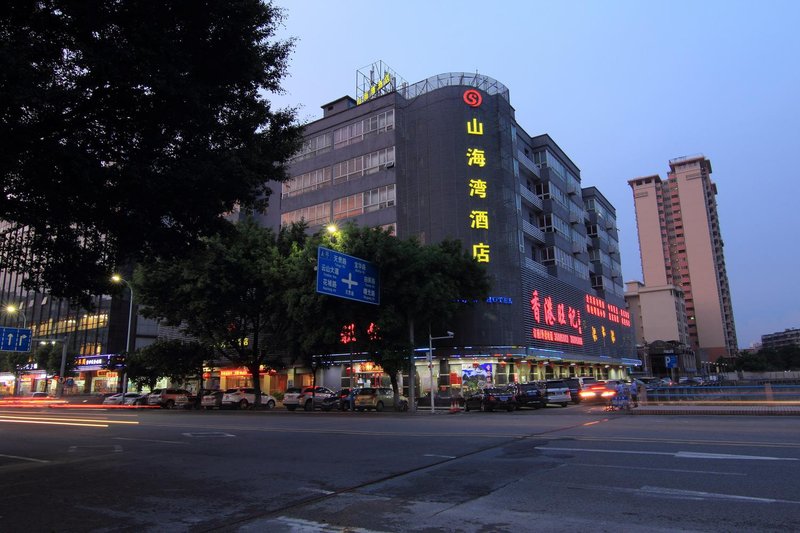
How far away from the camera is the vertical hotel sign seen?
44.2m

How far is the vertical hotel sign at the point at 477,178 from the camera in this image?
44.2 m

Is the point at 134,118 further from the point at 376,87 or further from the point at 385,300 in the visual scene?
the point at 376,87

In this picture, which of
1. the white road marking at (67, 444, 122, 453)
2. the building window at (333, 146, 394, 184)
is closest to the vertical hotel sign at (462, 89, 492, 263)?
the building window at (333, 146, 394, 184)

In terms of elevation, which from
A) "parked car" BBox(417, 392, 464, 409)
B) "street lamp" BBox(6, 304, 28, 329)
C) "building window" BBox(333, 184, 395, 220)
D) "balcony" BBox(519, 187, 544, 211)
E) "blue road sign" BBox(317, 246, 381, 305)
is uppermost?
"balcony" BBox(519, 187, 544, 211)

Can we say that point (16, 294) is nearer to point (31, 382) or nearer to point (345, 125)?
point (31, 382)

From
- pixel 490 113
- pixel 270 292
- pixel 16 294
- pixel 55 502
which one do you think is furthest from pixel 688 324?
pixel 55 502

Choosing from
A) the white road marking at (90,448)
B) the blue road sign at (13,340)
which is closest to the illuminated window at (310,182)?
the blue road sign at (13,340)

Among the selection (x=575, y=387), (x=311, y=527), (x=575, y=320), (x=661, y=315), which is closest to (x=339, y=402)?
(x=575, y=387)

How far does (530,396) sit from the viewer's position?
31969 mm

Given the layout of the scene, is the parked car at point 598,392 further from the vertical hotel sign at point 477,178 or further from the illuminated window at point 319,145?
the illuminated window at point 319,145

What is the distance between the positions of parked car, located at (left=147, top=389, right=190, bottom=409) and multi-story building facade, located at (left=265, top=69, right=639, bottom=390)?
1021cm

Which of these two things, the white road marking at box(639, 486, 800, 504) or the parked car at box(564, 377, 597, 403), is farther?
the parked car at box(564, 377, 597, 403)

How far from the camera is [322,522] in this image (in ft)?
21.1

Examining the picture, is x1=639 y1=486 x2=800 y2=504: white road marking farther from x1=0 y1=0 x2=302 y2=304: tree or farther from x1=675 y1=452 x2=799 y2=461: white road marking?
x1=0 y1=0 x2=302 y2=304: tree
